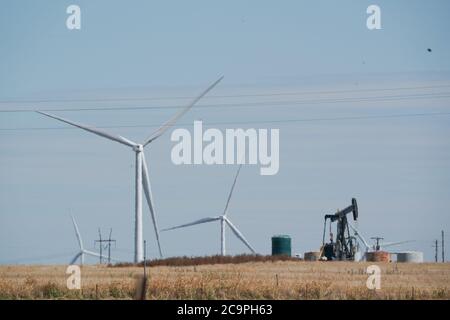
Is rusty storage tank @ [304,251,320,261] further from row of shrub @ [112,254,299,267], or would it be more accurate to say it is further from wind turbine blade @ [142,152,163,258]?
wind turbine blade @ [142,152,163,258]

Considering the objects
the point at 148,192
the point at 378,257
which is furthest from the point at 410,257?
the point at 148,192

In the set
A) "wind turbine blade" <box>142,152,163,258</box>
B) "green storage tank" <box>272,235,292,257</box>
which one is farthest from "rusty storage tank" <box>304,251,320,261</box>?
"wind turbine blade" <box>142,152,163,258</box>

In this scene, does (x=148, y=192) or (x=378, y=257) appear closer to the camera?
(x=148, y=192)

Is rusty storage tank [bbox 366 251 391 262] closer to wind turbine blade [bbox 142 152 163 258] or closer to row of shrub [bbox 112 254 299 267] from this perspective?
row of shrub [bbox 112 254 299 267]

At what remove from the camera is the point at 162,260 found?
96.2 metres

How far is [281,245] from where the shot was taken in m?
125

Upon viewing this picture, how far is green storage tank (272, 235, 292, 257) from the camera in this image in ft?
409

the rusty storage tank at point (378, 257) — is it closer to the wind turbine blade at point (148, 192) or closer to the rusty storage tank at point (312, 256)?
the rusty storage tank at point (312, 256)

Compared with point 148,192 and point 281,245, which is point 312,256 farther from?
point 148,192

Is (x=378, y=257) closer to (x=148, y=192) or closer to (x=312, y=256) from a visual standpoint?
(x=312, y=256)

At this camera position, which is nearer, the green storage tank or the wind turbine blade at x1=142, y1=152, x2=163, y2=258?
the wind turbine blade at x1=142, y1=152, x2=163, y2=258

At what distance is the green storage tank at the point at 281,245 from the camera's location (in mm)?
124625

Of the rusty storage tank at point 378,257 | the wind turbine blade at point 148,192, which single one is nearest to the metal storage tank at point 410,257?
the rusty storage tank at point 378,257
